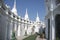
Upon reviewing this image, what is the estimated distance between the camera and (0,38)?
44.1ft

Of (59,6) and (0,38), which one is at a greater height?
(59,6)

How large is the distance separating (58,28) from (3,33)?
481cm

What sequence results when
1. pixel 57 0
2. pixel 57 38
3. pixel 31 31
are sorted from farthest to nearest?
pixel 31 31
pixel 57 0
pixel 57 38

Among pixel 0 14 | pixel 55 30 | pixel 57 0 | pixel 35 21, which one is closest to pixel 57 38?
pixel 55 30

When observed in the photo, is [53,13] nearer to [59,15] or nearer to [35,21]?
[59,15]

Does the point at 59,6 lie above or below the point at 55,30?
above

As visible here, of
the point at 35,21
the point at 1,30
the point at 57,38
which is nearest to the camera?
the point at 57,38

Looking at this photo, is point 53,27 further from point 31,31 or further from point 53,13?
point 31,31

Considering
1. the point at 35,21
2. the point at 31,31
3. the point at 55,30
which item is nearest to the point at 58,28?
the point at 55,30

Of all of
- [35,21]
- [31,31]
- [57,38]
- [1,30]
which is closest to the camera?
[57,38]

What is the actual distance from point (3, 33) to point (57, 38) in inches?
190

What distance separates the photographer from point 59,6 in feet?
40.4

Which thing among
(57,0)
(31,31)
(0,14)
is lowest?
(31,31)

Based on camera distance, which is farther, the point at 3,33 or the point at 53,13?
the point at 3,33
